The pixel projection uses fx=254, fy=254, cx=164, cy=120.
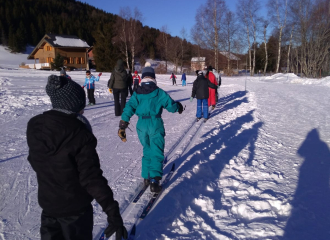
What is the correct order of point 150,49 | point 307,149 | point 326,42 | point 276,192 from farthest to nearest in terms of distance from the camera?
point 150,49 < point 326,42 < point 307,149 < point 276,192

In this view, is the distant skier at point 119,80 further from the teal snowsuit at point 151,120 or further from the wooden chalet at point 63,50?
the wooden chalet at point 63,50

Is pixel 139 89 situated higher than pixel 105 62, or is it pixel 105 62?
pixel 105 62

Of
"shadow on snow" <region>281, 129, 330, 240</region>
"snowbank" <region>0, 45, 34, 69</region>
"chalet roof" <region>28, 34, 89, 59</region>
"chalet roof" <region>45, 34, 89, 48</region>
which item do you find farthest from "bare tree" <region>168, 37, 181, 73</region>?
"shadow on snow" <region>281, 129, 330, 240</region>

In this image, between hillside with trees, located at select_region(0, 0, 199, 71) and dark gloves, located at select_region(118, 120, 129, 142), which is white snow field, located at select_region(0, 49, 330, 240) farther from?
hillside with trees, located at select_region(0, 0, 199, 71)

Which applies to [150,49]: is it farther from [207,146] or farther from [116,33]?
[207,146]

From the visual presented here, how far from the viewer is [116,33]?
47.1 m

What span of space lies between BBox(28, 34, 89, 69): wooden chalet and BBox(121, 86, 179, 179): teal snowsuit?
50.4m

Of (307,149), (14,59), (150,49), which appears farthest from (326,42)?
(14,59)

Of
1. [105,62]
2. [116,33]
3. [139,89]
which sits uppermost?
[116,33]

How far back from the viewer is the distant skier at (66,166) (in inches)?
63.9

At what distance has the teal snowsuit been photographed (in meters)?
3.53

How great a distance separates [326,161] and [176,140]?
3137mm

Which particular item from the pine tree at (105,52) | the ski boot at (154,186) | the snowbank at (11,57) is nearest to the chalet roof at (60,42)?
the pine tree at (105,52)

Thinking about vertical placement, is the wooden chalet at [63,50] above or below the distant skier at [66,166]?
above
